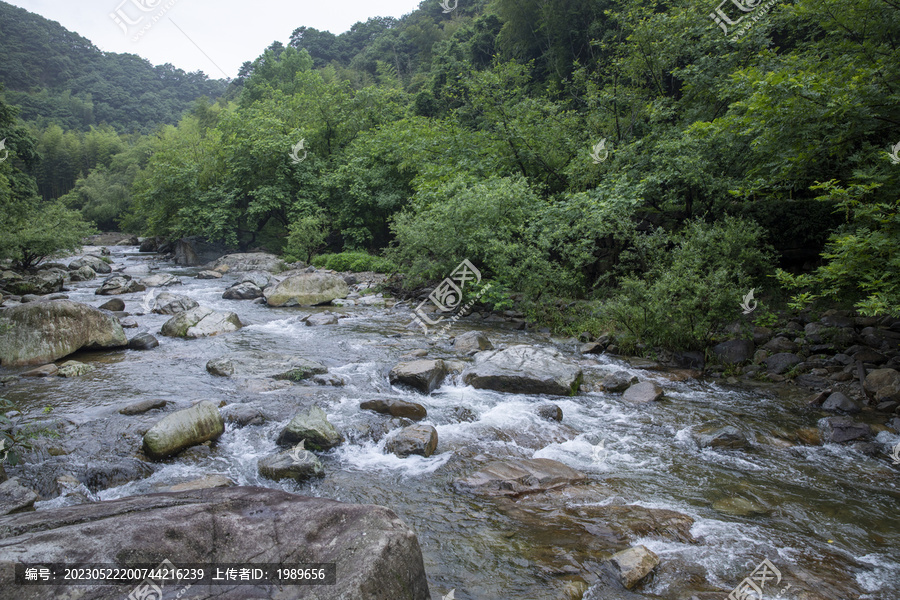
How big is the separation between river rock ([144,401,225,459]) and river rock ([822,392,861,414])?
380 inches

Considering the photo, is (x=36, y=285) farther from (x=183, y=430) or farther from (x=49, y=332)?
(x=183, y=430)

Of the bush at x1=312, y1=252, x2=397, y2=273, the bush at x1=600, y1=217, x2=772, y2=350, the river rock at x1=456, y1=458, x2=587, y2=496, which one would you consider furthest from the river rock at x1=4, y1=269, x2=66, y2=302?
the bush at x1=600, y1=217, x2=772, y2=350

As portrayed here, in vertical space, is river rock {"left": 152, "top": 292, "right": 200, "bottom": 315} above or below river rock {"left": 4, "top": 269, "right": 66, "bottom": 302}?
below

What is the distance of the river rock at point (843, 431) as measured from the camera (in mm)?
6727

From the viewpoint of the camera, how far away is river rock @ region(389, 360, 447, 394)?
8609mm

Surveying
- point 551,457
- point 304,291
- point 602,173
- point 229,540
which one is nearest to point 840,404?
point 551,457

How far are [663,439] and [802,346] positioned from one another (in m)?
5.09

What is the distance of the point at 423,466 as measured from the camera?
604cm

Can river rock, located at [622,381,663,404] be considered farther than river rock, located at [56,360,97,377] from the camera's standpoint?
No

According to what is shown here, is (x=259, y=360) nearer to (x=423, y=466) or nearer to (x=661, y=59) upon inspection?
(x=423, y=466)

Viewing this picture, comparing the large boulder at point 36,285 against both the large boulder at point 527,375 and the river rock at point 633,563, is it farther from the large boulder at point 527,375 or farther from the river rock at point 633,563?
the river rock at point 633,563

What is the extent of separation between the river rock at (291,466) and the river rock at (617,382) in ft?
18.4

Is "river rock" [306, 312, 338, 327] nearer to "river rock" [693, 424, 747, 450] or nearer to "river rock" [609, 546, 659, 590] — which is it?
"river rock" [693, 424, 747, 450]

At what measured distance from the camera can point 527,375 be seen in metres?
8.79
